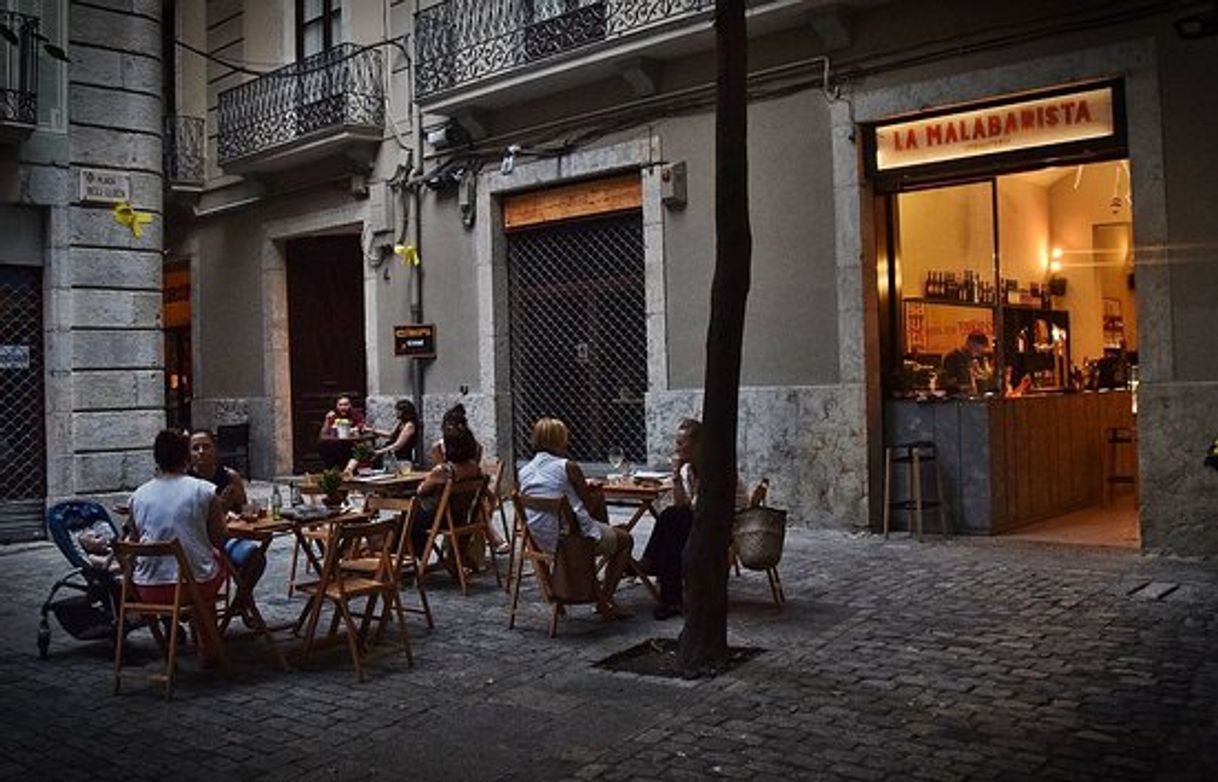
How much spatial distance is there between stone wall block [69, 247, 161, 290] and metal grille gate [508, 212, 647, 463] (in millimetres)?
4288

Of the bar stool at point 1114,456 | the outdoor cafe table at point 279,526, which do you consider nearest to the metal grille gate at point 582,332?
the bar stool at point 1114,456

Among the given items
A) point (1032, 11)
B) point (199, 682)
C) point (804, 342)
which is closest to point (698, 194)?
point (804, 342)

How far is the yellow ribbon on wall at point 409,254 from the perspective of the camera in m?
14.7

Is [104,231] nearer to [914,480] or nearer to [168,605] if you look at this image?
[168,605]

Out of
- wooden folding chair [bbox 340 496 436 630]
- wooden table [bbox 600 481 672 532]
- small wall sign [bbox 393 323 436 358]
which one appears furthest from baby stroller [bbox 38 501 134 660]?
small wall sign [bbox 393 323 436 358]

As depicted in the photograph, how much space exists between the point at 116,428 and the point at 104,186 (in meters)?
2.50

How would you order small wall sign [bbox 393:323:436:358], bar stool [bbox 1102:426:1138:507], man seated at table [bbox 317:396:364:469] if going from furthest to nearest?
1. small wall sign [bbox 393:323:436:358]
2. man seated at table [bbox 317:396:364:469]
3. bar stool [bbox 1102:426:1138:507]

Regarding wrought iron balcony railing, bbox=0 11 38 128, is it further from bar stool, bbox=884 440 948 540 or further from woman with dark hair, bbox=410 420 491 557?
bar stool, bbox=884 440 948 540

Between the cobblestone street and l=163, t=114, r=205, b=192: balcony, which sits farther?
l=163, t=114, r=205, b=192: balcony

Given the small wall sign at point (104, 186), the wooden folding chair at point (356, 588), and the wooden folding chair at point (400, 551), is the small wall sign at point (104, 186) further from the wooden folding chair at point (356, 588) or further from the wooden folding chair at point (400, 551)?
the wooden folding chair at point (356, 588)

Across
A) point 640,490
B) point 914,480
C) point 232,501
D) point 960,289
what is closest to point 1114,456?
point 960,289

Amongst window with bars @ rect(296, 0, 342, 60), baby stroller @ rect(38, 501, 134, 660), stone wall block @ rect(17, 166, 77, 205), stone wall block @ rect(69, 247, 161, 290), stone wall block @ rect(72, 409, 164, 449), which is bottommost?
baby stroller @ rect(38, 501, 134, 660)

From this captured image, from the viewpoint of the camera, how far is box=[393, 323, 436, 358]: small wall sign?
14641mm

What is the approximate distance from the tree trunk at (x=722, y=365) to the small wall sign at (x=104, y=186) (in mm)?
8095
